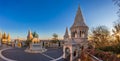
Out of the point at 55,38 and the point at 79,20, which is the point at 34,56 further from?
the point at 55,38

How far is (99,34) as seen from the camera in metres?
31.0

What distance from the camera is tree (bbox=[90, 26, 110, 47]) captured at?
1162 inches

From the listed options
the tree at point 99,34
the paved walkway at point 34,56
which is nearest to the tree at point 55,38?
the tree at point 99,34

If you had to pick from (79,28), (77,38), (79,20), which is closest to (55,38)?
(79,20)

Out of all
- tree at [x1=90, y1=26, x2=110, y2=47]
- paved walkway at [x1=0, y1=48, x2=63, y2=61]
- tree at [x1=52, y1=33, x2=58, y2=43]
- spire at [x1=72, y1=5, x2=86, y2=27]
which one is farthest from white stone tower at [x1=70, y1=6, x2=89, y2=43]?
tree at [x1=52, y1=33, x2=58, y2=43]

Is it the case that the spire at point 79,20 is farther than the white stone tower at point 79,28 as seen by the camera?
Yes

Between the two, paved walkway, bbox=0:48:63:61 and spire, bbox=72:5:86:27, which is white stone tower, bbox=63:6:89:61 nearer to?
spire, bbox=72:5:86:27

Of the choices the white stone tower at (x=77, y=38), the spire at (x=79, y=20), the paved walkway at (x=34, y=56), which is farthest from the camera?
the paved walkway at (x=34, y=56)

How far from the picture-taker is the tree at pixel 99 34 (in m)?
29.5

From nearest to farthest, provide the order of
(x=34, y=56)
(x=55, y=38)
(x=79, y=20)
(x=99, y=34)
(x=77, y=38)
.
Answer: (x=77, y=38), (x=79, y=20), (x=34, y=56), (x=99, y=34), (x=55, y=38)

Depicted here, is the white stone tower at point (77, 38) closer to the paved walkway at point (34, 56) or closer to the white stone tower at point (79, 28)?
the white stone tower at point (79, 28)

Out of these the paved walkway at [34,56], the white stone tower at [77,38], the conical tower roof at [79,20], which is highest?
the conical tower roof at [79,20]

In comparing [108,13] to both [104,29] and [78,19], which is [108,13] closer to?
[78,19]

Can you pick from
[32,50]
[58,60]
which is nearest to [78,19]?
[58,60]
